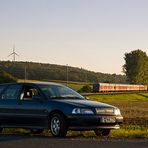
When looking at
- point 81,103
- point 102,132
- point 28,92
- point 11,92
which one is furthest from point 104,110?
point 11,92

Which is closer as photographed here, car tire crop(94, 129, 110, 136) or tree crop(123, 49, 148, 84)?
car tire crop(94, 129, 110, 136)

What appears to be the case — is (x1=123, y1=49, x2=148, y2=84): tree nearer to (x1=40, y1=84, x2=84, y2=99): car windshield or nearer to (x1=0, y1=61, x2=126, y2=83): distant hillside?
(x1=0, y1=61, x2=126, y2=83): distant hillside

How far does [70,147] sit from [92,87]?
3563 inches

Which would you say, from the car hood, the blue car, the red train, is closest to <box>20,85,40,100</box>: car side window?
the blue car

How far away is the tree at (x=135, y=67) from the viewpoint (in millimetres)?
161250

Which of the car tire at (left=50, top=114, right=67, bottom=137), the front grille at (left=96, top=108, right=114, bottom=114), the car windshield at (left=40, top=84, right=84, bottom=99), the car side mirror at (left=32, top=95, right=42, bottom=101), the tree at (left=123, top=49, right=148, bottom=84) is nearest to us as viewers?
the car tire at (left=50, top=114, right=67, bottom=137)

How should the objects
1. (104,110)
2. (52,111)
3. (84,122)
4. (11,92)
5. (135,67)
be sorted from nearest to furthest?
(84,122)
(104,110)
(52,111)
(11,92)
(135,67)

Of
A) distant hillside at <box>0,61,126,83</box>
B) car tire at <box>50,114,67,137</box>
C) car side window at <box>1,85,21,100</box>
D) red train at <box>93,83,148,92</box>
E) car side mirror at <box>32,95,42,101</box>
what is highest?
distant hillside at <box>0,61,126,83</box>

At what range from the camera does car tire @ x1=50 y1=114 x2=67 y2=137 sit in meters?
15.2

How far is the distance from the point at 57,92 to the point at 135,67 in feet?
482

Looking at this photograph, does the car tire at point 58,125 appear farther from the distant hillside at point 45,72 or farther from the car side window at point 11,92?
the distant hillside at point 45,72

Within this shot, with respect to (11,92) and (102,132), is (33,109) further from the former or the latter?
(102,132)

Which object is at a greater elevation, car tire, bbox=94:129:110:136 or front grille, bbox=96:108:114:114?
front grille, bbox=96:108:114:114

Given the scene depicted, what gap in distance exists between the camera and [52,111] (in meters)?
15.7
